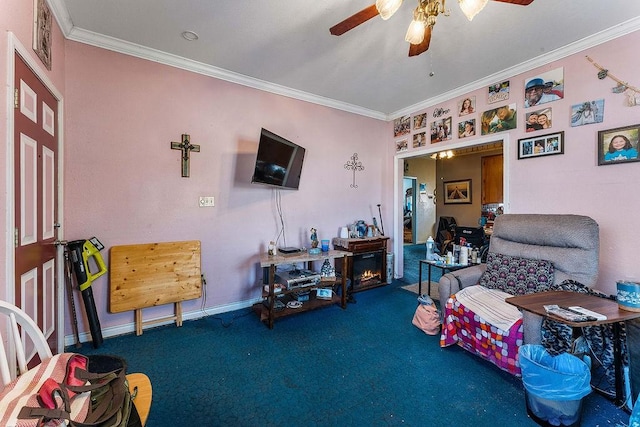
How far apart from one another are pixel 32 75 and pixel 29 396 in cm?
193

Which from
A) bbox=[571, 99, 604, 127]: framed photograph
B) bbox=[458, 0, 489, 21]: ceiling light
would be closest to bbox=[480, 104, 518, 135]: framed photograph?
bbox=[571, 99, 604, 127]: framed photograph

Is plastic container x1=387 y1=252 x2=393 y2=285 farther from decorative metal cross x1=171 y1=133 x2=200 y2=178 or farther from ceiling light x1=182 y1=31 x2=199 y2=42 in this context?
ceiling light x1=182 y1=31 x2=199 y2=42

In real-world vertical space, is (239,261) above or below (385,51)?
below

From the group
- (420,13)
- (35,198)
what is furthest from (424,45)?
(35,198)

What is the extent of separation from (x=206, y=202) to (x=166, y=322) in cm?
126

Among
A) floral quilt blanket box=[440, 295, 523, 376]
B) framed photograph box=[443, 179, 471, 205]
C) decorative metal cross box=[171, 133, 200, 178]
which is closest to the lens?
floral quilt blanket box=[440, 295, 523, 376]

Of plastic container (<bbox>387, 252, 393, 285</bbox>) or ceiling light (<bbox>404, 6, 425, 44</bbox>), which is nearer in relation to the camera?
ceiling light (<bbox>404, 6, 425, 44</bbox>)

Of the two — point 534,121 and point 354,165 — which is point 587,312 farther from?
point 354,165

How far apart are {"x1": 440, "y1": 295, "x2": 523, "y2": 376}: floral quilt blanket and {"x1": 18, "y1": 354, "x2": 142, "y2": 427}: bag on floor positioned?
213 centimetres

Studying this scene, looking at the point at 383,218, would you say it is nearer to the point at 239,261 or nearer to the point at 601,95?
the point at 239,261

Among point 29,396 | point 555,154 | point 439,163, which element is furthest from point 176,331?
point 439,163

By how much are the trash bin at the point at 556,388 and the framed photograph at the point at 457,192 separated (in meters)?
5.97

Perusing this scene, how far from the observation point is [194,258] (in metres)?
2.78

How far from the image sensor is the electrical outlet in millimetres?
2888
